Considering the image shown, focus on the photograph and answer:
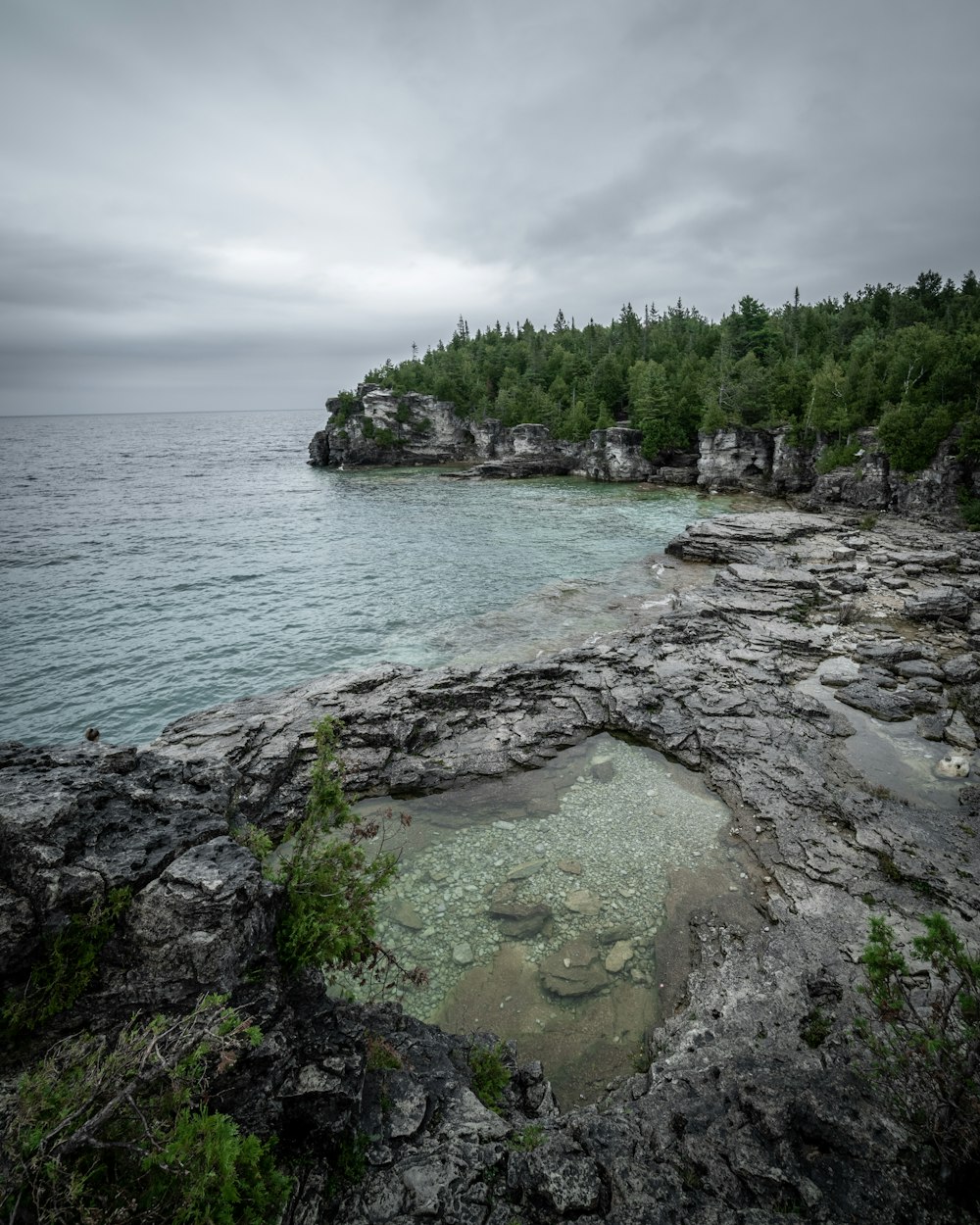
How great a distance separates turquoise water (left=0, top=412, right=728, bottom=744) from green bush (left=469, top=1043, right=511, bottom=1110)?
1727 cm

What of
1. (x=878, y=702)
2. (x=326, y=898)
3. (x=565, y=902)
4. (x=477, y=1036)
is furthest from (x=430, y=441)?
(x=477, y=1036)

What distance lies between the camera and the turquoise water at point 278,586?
2564cm

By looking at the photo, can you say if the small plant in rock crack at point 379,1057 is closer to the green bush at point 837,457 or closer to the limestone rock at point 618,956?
the limestone rock at point 618,956

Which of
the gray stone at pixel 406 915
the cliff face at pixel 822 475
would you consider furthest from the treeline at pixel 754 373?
the gray stone at pixel 406 915

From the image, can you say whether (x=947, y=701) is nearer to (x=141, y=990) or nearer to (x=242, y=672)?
(x=141, y=990)

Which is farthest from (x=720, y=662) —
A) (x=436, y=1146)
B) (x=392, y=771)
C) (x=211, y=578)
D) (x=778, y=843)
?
(x=211, y=578)

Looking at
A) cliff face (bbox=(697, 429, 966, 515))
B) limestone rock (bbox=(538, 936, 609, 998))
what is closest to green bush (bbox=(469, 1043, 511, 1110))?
limestone rock (bbox=(538, 936, 609, 998))

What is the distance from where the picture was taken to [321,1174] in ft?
Answer: 22.1

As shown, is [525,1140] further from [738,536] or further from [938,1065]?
[738,536]

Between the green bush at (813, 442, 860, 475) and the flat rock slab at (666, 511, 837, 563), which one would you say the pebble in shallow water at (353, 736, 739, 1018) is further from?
the green bush at (813, 442, 860, 475)

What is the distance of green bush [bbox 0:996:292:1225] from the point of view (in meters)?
4.70

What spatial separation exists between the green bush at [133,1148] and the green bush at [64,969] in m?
0.68

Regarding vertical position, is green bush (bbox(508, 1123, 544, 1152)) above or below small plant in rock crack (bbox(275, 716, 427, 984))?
below

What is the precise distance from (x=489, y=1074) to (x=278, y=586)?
36.1 metres
